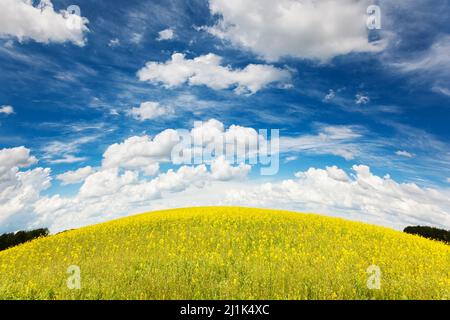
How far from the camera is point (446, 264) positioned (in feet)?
55.1

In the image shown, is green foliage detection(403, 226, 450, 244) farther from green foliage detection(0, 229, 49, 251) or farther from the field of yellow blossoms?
green foliage detection(0, 229, 49, 251)

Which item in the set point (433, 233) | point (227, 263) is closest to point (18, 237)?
point (227, 263)

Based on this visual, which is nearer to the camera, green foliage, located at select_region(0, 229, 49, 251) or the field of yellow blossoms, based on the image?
the field of yellow blossoms

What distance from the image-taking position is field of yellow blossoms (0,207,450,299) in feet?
36.1

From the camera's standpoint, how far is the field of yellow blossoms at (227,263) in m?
11.0

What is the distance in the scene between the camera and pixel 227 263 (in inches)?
556

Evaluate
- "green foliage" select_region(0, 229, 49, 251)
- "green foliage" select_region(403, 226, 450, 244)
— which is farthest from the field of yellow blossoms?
"green foliage" select_region(403, 226, 450, 244)

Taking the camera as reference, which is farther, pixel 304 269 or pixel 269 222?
pixel 269 222

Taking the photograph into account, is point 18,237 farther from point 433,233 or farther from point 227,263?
point 433,233
